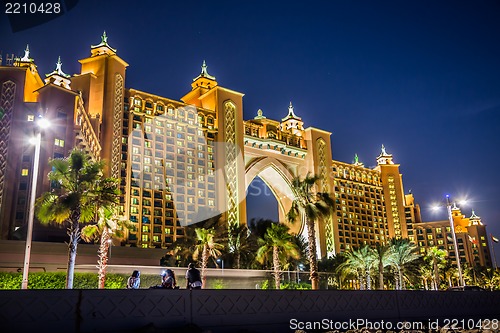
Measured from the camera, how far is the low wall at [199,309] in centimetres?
1127

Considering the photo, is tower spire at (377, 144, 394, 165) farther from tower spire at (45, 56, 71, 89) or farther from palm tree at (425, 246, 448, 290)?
tower spire at (45, 56, 71, 89)

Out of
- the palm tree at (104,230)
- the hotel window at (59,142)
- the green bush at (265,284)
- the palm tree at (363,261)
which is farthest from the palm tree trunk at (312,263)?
the hotel window at (59,142)

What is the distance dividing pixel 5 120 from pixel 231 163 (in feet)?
130

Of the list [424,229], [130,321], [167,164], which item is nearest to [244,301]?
[130,321]

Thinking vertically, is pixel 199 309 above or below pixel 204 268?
below

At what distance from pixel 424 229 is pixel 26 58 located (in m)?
128

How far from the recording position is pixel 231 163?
88.9 m

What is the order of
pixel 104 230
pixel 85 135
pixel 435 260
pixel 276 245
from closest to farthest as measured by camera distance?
1. pixel 104 230
2. pixel 276 245
3. pixel 435 260
4. pixel 85 135

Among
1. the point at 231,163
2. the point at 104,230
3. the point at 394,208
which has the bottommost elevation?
the point at 104,230

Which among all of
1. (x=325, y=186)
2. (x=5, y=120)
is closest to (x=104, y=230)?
(x=5, y=120)

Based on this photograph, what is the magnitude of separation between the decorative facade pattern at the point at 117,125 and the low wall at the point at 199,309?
58.3 metres

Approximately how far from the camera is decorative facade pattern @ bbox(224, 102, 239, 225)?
84.3 metres

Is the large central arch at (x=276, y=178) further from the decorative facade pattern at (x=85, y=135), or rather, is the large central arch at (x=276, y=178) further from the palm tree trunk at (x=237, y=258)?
the palm tree trunk at (x=237, y=258)

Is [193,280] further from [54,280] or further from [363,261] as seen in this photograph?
[363,261]
